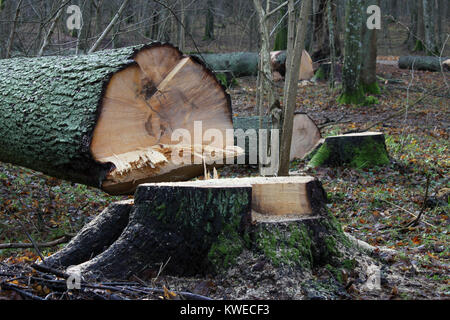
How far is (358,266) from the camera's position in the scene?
3123 millimetres

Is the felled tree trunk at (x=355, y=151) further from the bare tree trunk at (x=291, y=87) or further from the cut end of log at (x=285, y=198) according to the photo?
the cut end of log at (x=285, y=198)

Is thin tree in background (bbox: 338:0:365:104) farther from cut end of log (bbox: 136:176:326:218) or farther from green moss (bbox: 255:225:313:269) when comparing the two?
green moss (bbox: 255:225:313:269)

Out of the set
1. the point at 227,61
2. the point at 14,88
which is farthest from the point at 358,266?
the point at 227,61

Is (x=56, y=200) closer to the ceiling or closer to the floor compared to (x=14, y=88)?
closer to the floor

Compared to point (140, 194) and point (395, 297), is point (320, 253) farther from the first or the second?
point (140, 194)

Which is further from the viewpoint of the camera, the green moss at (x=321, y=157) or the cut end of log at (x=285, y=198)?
the green moss at (x=321, y=157)

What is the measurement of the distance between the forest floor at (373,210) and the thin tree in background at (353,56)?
1.99 m

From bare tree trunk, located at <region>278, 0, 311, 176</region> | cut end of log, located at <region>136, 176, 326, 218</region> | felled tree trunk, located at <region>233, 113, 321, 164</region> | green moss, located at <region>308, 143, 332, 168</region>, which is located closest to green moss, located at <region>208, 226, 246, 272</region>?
cut end of log, located at <region>136, 176, 326, 218</region>

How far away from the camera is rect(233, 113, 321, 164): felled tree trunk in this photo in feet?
22.7

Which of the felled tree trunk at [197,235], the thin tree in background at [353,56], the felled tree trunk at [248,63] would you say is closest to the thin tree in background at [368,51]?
the thin tree in background at [353,56]

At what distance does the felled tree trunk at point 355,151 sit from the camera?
21.1 feet

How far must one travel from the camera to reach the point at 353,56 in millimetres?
10828

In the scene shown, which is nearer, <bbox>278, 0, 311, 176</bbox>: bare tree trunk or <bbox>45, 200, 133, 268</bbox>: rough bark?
<bbox>45, 200, 133, 268</bbox>: rough bark
